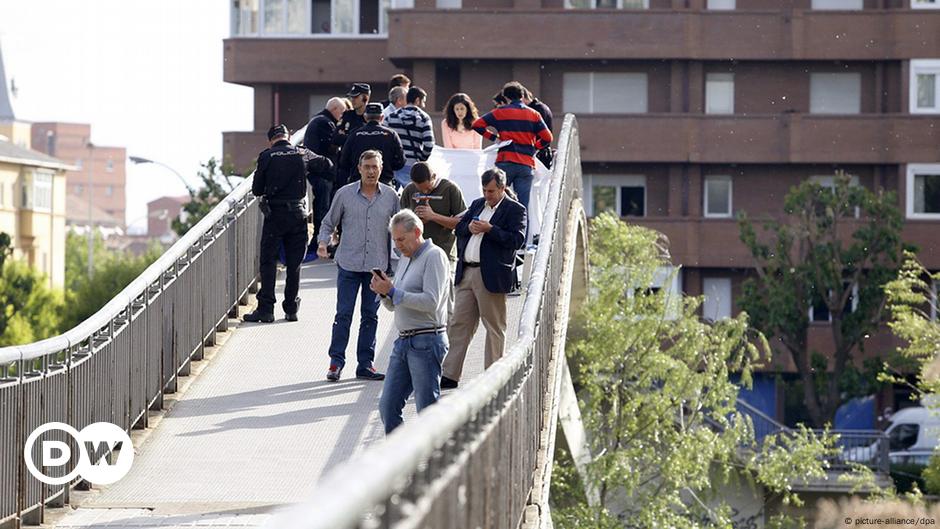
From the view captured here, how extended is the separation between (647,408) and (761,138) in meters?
22.7

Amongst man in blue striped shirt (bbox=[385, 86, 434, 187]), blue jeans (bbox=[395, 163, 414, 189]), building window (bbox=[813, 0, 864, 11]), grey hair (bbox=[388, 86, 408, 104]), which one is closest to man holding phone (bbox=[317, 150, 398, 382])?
man in blue striped shirt (bbox=[385, 86, 434, 187])

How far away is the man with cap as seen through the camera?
18.8m

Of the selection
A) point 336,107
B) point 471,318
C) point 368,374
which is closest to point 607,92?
point 336,107

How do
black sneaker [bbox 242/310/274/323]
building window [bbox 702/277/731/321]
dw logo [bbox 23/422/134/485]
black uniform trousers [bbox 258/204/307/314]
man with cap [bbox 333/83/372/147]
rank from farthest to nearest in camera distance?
building window [bbox 702/277/731/321] → man with cap [bbox 333/83/372/147] → black sneaker [bbox 242/310/274/323] → black uniform trousers [bbox 258/204/307/314] → dw logo [bbox 23/422/134/485]

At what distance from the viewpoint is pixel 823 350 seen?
56.3 metres

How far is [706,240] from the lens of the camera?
2215 inches

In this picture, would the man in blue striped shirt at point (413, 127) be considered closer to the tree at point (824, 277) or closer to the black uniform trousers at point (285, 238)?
the black uniform trousers at point (285, 238)

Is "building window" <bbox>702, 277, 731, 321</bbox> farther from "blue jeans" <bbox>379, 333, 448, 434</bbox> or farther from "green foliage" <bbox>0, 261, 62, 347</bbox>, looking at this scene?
"blue jeans" <bbox>379, 333, 448, 434</bbox>

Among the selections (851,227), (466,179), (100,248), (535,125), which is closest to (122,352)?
(535,125)

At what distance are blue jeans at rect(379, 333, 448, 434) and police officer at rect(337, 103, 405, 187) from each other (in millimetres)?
6009

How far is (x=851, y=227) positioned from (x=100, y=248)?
97788 mm

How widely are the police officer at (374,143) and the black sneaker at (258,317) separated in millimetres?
1516

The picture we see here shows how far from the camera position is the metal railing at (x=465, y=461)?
4.93 m

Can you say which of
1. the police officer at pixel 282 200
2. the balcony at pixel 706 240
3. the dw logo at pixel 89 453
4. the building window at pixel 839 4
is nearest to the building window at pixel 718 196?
the balcony at pixel 706 240
